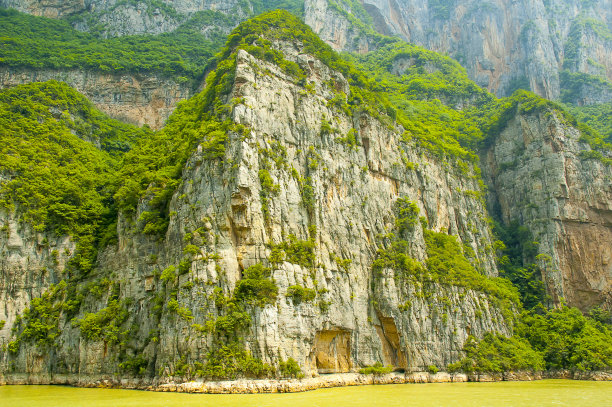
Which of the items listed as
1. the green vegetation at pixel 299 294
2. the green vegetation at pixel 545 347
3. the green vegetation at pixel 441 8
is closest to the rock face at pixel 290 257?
the green vegetation at pixel 299 294

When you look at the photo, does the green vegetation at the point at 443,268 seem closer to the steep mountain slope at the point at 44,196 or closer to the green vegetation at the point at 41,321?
the steep mountain slope at the point at 44,196

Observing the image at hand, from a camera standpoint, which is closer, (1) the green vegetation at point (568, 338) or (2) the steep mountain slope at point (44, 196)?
(2) the steep mountain slope at point (44, 196)

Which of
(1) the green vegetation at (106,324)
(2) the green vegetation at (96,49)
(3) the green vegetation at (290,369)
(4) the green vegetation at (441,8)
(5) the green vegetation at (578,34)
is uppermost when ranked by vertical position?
(4) the green vegetation at (441,8)

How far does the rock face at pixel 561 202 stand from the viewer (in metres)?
50.2

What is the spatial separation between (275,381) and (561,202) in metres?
39.8

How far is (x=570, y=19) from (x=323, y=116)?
7664 cm

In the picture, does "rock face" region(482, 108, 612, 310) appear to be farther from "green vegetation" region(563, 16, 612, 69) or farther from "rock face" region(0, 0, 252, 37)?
"rock face" region(0, 0, 252, 37)

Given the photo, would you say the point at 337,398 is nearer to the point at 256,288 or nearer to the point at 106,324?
the point at 256,288

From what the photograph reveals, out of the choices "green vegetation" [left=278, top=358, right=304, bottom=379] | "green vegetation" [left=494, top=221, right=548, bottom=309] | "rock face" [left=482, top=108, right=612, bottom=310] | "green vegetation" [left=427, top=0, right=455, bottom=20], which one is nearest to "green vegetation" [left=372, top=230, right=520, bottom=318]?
"green vegetation" [left=494, top=221, right=548, bottom=309]

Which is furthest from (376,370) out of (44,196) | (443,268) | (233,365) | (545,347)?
(44,196)

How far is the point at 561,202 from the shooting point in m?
52.6

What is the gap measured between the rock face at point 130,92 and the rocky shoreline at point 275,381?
117 ft

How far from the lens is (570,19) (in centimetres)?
9431

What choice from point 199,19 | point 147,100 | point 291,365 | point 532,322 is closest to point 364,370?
point 291,365
